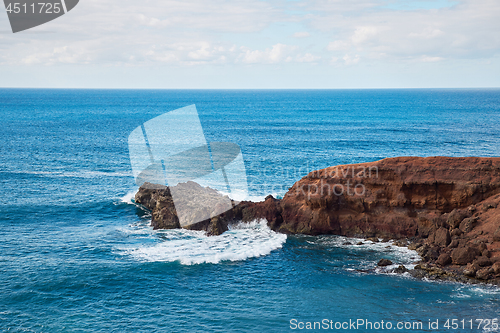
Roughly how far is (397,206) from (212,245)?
55.3ft

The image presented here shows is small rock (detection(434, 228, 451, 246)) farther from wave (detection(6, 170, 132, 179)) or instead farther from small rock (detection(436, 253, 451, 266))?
wave (detection(6, 170, 132, 179))

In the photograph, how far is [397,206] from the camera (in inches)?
1481

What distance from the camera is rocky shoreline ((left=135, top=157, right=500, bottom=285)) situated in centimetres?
3447

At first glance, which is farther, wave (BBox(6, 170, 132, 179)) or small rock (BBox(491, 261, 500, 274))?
wave (BBox(6, 170, 132, 179))

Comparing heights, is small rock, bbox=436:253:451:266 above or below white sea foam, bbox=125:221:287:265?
below

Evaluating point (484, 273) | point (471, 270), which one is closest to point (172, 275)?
point (471, 270)

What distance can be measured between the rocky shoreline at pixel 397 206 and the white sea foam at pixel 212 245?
3.30 feet

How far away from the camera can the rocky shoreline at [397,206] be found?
113ft

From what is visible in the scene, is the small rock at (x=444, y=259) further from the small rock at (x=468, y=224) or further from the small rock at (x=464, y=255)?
the small rock at (x=468, y=224)

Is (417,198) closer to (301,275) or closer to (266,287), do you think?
(301,275)

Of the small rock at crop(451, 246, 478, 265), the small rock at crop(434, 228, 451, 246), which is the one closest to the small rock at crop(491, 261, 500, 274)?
the small rock at crop(451, 246, 478, 265)

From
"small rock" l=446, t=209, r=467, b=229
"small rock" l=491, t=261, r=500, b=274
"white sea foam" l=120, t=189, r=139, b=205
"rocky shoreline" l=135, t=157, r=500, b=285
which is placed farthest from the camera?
"white sea foam" l=120, t=189, r=139, b=205

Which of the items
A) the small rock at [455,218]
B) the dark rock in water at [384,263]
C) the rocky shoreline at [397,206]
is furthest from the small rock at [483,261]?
the dark rock in water at [384,263]

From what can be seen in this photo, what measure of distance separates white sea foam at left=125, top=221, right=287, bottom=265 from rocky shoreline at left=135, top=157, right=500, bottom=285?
1.00 m
